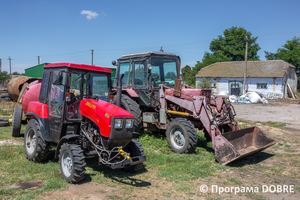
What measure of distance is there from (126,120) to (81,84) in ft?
4.61

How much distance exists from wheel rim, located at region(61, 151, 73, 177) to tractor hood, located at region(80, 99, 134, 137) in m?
0.82

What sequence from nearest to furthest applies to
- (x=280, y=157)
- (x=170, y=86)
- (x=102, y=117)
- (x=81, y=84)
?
(x=102, y=117) → (x=81, y=84) → (x=280, y=157) → (x=170, y=86)

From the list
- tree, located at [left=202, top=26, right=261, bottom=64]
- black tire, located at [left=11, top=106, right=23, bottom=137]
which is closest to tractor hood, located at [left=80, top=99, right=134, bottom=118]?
black tire, located at [left=11, top=106, right=23, bottom=137]

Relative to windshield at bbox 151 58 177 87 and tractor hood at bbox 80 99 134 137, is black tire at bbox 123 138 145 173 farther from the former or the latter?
windshield at bbox 151 58 177 87

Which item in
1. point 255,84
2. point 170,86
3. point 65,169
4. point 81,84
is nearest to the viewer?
point 65,169

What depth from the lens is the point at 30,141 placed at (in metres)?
6.16

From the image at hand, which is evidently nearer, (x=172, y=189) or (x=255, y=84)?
(x=172, y=189)

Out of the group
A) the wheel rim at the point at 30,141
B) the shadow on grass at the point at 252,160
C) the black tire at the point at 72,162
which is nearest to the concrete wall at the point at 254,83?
the shadow on grass at the point at 252,160

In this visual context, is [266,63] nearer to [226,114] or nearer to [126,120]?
[226,114]

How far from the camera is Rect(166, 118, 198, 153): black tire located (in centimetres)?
667

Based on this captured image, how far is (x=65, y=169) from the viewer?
496 centimetres

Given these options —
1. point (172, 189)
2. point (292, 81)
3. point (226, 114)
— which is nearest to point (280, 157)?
point (226, 114)

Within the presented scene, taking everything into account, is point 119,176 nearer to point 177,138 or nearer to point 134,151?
point 134,151

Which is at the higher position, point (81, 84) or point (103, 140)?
point (81, 84)
